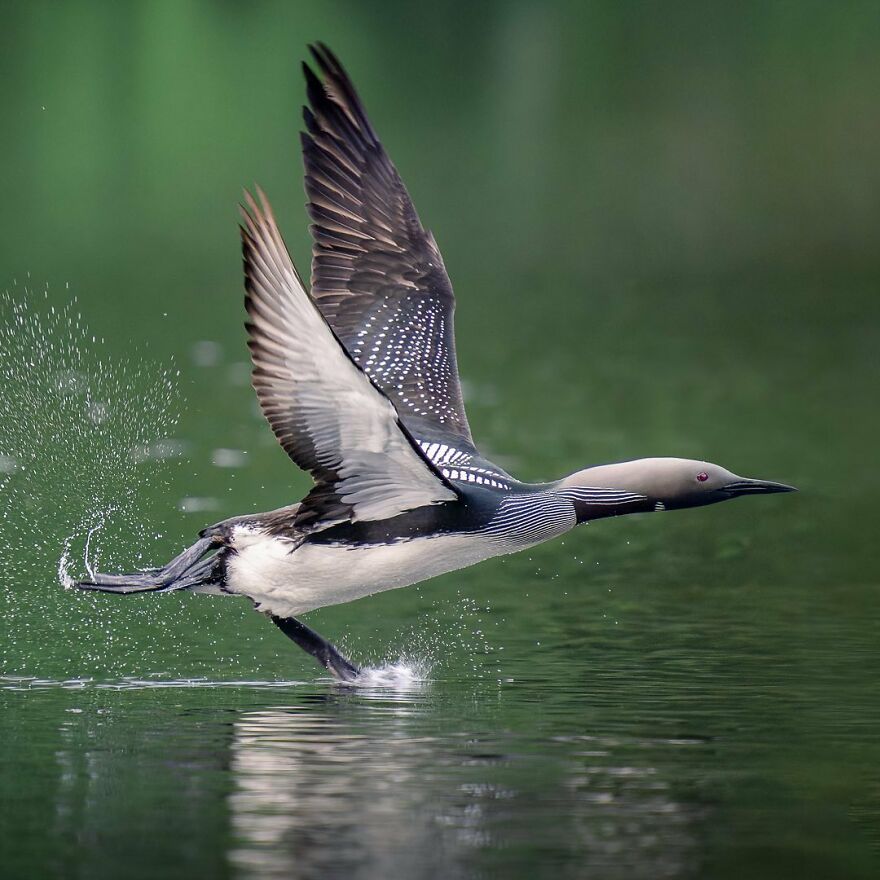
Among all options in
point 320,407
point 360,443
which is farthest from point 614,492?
point 320,407

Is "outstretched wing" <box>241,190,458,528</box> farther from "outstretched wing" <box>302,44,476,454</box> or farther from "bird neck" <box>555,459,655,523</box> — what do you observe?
"outstretched wing" <box>302,44,476,454</box>

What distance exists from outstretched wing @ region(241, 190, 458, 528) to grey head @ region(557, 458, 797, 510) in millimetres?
886

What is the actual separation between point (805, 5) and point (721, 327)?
19001 millimetres

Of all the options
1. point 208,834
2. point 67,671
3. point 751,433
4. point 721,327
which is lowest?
point 208,834

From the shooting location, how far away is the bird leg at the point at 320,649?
10.3 metres

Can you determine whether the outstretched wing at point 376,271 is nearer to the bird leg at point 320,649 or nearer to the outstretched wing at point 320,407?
the bird leg at point 320,649

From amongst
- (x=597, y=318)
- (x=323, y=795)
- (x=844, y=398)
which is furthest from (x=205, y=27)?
(x=323, y=795)

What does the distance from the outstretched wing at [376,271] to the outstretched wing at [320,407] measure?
1.58 metres

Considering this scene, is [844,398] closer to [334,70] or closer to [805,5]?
[334,70]

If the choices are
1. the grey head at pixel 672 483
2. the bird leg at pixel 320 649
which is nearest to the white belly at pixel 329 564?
the bird leg at pixel 320 649

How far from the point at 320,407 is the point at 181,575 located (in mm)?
1499

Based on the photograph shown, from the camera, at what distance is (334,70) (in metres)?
11.1

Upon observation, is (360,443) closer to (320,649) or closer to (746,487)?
(320,649)

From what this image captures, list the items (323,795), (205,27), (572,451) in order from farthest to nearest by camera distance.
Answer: (205,27) → (572,451) → (323,795)
